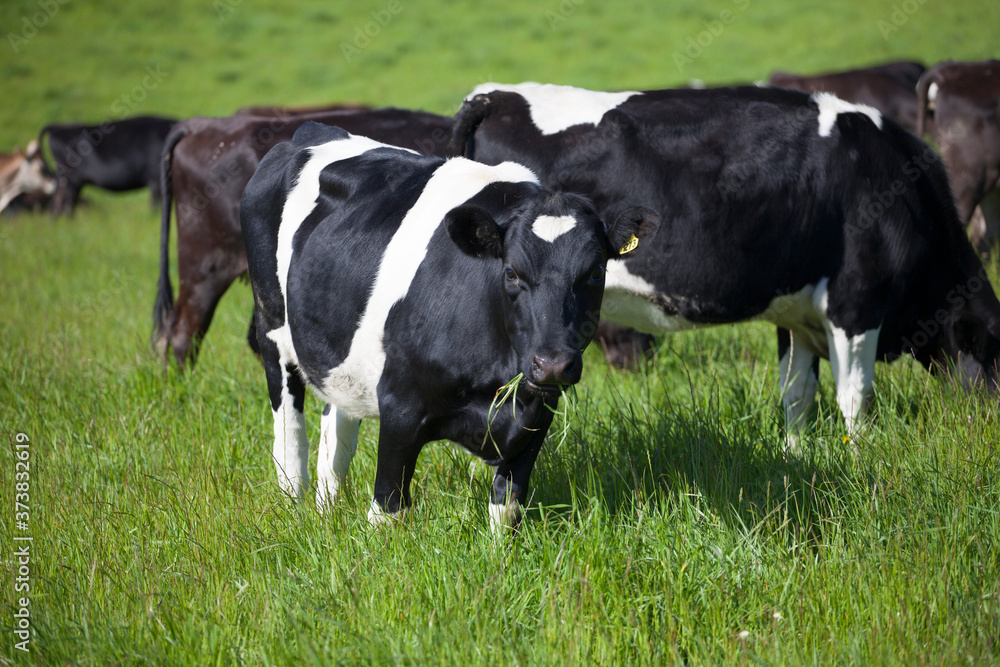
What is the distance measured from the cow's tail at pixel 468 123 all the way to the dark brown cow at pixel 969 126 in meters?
4.73

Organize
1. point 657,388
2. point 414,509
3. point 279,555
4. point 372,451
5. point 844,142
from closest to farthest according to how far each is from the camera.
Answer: point 279,555
point 414,509
point 372,451
point 844,142
point 657,388

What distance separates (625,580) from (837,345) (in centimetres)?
233

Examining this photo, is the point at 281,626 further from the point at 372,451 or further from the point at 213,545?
the point at 372,451

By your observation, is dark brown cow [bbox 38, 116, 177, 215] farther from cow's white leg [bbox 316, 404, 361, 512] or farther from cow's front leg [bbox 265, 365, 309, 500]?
cow's white leg [bbox 316, 404, 361, 512]

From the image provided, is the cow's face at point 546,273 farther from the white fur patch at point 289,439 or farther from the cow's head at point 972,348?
the cow's head at point 972,348

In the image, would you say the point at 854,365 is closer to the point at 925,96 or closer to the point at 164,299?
the point at 164,299

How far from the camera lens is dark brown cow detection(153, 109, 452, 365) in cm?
617

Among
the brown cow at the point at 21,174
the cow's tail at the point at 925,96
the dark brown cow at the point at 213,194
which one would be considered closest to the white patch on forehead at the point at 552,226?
the dark brown cow at the point at 213,194

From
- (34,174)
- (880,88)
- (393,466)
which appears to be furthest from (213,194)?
(34,174)

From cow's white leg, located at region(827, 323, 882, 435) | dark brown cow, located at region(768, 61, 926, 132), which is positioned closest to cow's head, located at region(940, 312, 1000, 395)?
cow's white leg, located at region(827, 323, 882, 435)

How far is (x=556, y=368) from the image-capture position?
2.64 m

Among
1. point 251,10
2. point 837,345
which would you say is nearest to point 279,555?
point 837,345

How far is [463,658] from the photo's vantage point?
8.31ft

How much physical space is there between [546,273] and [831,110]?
2.66 meters
